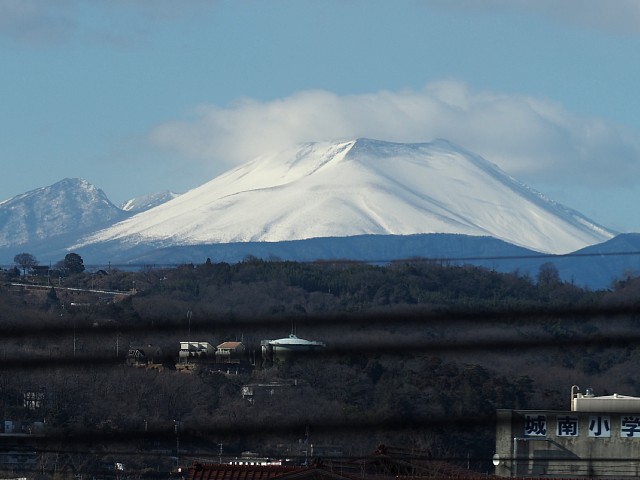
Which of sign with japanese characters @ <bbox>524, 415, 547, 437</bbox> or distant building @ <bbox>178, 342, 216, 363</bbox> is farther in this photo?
sign with japanese characters @ <bbox>524, 415, 547, 437</bbox>

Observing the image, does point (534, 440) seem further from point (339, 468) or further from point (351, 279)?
point (351, 279)

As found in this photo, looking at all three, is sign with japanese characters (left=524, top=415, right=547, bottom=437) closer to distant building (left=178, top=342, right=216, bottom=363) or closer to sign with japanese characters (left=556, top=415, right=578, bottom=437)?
sign with japanese characters (left=556, top=415, right=578, bottom=437)

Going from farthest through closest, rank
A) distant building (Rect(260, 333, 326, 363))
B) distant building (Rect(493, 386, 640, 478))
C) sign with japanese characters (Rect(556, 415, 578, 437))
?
sign with japanese characters (Rect(556, 415, 578, 437)) → distant building (Rect(493, 386, 640, 478)) → distant building (Rect(260, 333, 326, 363))

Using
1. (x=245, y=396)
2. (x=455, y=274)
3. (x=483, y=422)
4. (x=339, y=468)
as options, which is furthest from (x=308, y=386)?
(x=455, y=274)

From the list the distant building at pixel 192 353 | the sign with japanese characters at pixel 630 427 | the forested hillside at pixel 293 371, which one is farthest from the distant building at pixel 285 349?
the sign with japanese characters at pixel 630 427

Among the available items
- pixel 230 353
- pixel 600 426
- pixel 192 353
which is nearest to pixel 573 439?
pixel 600 426

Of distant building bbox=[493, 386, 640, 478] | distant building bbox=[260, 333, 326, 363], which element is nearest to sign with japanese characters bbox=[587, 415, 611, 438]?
distant building bbox=[493, 386, 640, 478]

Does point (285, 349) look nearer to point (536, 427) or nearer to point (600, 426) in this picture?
point (536, 427)
